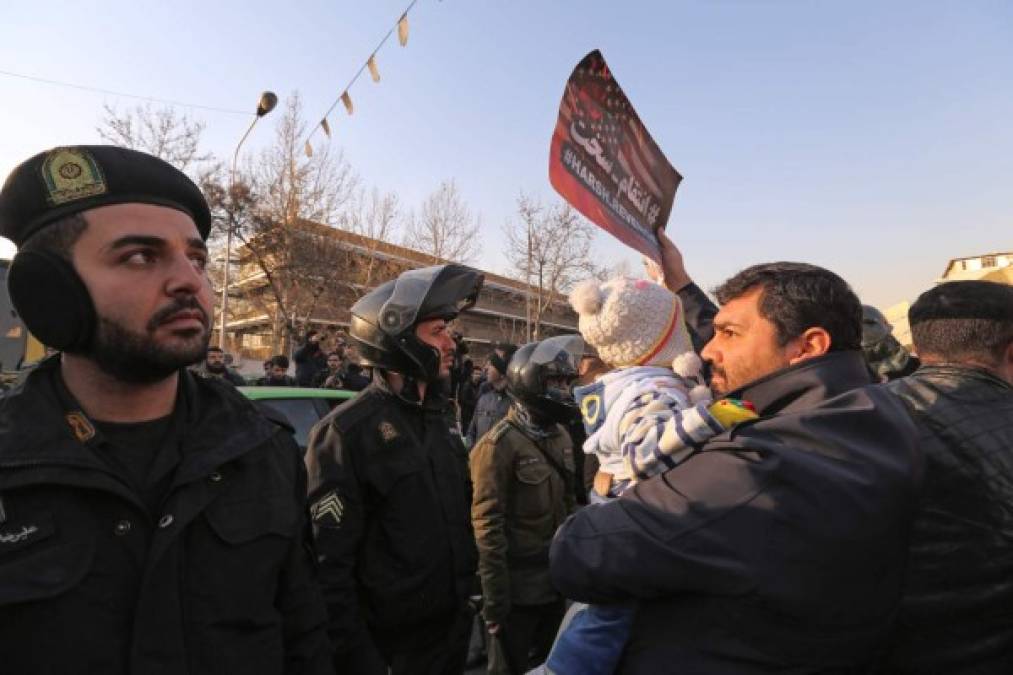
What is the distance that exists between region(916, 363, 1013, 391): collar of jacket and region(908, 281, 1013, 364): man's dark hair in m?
0.08

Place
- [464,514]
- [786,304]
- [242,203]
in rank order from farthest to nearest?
[242,203], [464,514], [786,304]

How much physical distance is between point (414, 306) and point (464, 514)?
3.15ft

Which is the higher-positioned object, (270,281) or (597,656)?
(270,281)

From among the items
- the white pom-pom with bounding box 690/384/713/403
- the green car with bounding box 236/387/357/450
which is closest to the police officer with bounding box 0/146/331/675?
the white pom-pom with bounding box 690/384/713/403

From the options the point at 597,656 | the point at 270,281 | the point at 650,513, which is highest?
the point at 270,281

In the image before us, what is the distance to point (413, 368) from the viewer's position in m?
2.72

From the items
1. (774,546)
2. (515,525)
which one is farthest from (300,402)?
(774,546)

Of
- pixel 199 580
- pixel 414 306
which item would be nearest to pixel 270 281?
pixel 414 306

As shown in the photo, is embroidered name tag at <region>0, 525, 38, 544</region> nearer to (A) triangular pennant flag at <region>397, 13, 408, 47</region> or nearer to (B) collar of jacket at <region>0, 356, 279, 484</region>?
(B) collar of jacket at <region>0, 356, 279, 484</region>

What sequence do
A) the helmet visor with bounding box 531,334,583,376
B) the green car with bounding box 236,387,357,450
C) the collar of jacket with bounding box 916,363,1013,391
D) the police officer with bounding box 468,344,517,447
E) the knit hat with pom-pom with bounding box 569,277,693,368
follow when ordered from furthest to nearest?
the police officer with bounding box 468,344,517,447 → the green car with bounding box 236,387,357,450 → the helmet visor with bounding box 531,334,583,376 → the knit hat with pom-pom with bounding box 569,277,693,368 → the collar of jacket with bounding box 916,363,1013,391

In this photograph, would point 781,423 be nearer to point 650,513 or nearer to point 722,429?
point 722,429

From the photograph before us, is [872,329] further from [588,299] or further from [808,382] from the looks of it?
[808,382]

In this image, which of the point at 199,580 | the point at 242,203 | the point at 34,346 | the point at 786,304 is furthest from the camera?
the point at 242,203

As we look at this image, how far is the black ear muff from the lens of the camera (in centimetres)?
137
